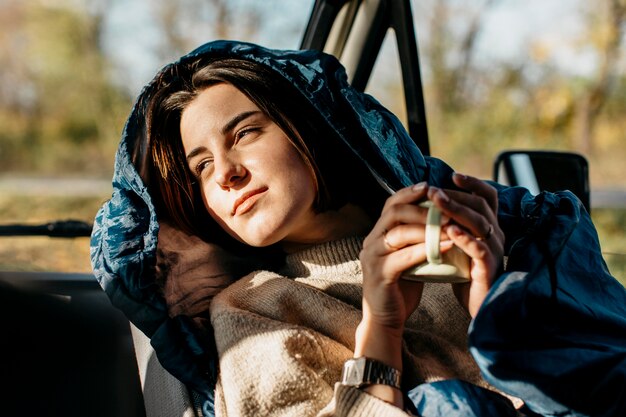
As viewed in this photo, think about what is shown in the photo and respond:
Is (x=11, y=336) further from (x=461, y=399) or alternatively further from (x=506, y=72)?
(x=506, y=72)

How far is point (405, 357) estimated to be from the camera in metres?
1.65

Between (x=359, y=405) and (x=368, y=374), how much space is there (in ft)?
0.21

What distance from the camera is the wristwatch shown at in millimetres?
1462

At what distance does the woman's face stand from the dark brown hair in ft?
0.10

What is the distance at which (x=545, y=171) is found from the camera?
2600 mm

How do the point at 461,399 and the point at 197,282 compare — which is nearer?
the point at 461,399

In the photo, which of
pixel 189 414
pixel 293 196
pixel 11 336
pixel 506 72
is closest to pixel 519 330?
pixel 293 196

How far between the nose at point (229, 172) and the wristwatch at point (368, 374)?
0.49 m

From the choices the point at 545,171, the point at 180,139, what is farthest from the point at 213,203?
the point at 545,171

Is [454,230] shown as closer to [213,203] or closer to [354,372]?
[354,372]

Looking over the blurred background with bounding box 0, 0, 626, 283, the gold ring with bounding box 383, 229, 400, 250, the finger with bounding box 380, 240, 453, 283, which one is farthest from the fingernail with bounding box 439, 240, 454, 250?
the blurred background with bounding box 0, 0, 626, 283

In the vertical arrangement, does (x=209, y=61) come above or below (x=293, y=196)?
above

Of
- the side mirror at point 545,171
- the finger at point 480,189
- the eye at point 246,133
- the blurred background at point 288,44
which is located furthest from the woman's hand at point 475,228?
the blurred background at point 288,44

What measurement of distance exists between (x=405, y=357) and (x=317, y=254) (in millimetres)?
386
